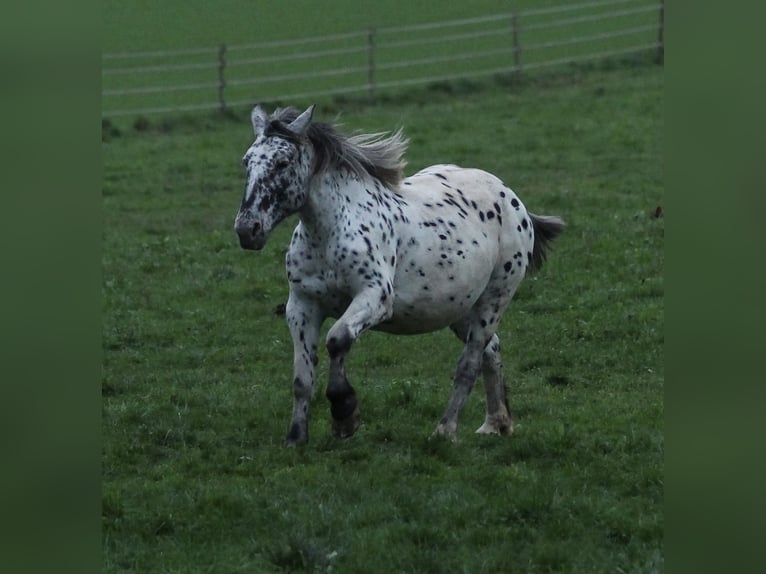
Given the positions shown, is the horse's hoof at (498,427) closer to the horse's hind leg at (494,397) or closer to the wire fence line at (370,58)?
the horse's hind leg at (494,397)

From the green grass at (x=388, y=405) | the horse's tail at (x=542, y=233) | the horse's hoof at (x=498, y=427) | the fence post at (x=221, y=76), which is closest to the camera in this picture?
the green grass at (x=388, y=405)

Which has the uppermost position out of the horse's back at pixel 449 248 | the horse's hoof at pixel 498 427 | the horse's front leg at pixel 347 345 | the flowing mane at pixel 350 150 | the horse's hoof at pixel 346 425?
the flowing mane at pixel 350 150

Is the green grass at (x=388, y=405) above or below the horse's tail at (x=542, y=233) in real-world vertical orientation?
below

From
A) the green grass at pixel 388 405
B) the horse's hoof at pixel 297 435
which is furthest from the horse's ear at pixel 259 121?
the green grass at pixel 388 405

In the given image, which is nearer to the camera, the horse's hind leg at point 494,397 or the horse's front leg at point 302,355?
the horse's front leg at point 302,355

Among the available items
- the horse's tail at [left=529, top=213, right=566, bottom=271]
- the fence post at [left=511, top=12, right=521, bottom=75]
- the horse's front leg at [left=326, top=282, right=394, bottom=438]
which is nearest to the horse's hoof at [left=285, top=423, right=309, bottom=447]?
the horse's front leg at [left=326, top=282, right=394, bottom=438]

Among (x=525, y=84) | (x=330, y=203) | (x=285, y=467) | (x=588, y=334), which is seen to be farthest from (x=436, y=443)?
(x=525, y=84)

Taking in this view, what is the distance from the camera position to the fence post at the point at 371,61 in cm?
2333

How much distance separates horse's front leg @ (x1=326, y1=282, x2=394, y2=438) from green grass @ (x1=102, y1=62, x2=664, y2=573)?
0.30 metres

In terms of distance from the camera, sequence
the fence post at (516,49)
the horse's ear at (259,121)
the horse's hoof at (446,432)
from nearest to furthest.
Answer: the horse's ear at (259,121)
the horse's hoof at (446,432)
the fence post at (516,49)

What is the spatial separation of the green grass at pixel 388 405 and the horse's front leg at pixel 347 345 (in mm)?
297

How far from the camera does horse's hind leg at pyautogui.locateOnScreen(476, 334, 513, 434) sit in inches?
307

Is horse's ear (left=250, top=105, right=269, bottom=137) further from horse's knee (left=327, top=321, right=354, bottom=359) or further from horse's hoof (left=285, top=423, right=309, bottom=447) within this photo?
horse's hoof (left=285, top=423, right=309, bottom=447)
